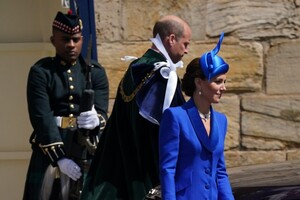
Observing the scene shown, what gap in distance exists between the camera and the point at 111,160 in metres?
6.41

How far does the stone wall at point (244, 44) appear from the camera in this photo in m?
8.05

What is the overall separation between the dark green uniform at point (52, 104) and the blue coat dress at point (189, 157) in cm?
148

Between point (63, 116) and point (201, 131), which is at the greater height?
point (201, 131)

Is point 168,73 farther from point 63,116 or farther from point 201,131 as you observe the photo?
point 63,116

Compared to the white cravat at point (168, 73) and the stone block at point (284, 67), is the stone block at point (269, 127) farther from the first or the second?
the white cravat at point (168, 73)

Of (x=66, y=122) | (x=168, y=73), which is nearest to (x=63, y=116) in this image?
(x=66, y=122)

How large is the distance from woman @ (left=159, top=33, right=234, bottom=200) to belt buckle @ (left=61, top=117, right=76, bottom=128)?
158 centimetres

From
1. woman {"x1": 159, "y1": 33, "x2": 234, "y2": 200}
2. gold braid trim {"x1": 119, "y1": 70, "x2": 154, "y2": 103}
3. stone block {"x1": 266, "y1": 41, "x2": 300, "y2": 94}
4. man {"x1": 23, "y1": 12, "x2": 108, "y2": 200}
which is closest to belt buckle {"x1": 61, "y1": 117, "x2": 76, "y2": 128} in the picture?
man {"x1": 23, "y1": 12, "x2": 108, "y2": 200}

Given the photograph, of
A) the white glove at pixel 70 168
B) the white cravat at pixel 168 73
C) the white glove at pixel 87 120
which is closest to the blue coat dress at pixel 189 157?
the white cravat at pixel 168 73

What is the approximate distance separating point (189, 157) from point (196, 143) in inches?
3.3

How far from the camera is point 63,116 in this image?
6.96 metres

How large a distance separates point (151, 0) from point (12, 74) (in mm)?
1422

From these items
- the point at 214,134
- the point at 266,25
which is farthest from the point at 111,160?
the point at 266,25

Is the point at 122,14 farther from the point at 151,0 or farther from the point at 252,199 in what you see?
the point at 252,199
